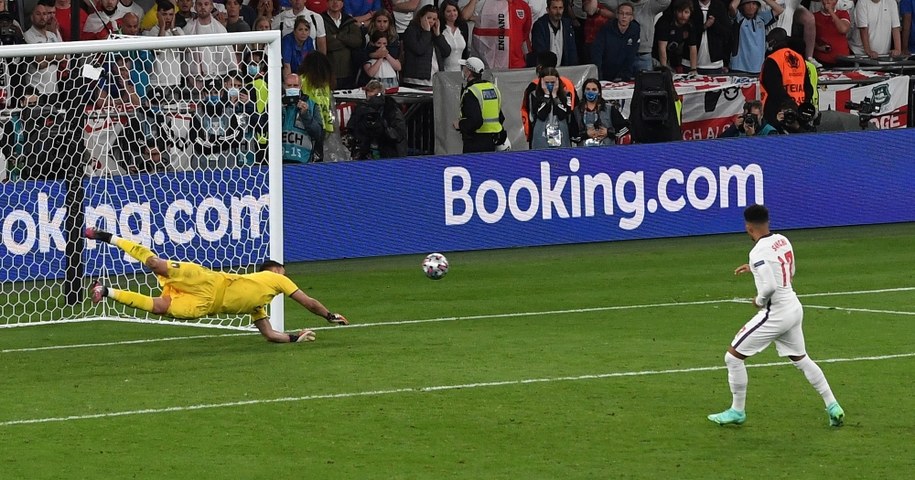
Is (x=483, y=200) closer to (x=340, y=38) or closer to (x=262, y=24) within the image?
(x=340, y=38)

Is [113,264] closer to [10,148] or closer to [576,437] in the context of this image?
[10,148]

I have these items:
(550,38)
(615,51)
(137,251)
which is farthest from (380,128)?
(137,251)

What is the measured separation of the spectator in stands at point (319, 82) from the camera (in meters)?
21.8

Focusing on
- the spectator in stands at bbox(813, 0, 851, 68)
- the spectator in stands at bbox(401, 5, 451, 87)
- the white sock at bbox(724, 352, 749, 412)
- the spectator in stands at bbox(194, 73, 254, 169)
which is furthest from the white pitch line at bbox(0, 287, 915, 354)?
the spectator in stands at bbox(813, 0, 851, 68)

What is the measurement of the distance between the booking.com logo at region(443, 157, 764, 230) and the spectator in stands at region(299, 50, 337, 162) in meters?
1.92

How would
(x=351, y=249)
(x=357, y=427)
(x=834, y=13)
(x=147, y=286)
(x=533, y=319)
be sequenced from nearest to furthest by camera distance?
(x=357, y=427), (x=533, y=319), (x=147, y=286), (x=351, y=249), (x=834, y=13)

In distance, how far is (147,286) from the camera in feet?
60.6

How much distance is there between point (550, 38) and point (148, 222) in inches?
359

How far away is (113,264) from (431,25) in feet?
26.1

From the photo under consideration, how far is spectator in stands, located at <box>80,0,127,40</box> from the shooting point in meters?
22.5

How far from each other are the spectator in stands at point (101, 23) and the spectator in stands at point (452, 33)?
17.3 ft

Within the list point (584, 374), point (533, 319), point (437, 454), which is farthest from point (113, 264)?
point (437, 454)

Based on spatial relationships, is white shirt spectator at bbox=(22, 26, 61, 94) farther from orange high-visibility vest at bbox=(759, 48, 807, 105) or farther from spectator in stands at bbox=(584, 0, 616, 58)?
orange high-visibility vest at bbox=(759, 48, 807, 105)

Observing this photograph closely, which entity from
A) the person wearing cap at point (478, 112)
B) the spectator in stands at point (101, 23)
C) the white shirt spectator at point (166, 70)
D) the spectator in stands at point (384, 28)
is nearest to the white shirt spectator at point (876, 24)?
the person wearing cap at point (478, 112)
